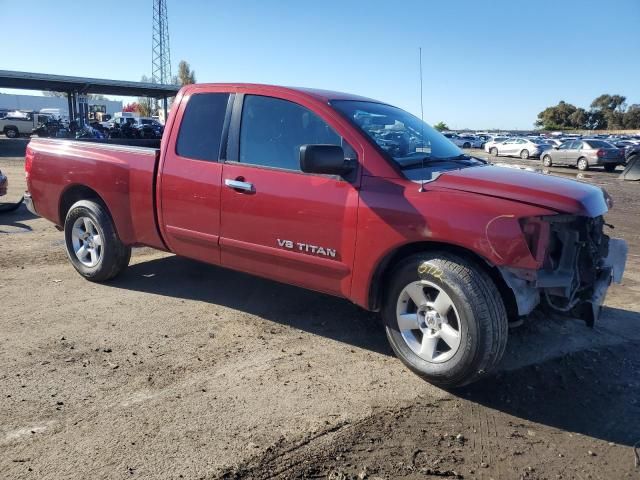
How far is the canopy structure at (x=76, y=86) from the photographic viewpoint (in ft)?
108

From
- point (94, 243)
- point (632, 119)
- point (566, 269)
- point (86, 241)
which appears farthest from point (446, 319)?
point (632, 119)

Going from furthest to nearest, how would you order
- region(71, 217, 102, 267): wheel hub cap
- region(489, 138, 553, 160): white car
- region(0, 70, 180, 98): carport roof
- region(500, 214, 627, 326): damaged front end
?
region(489, 138, 553, 160): white car < region(0, 70, 180, 98): carport roof < region(71, 217, 102, 267): wheel hub cap < region(500, 214, 627, 326): damaged front end

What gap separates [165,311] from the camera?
4.74 m

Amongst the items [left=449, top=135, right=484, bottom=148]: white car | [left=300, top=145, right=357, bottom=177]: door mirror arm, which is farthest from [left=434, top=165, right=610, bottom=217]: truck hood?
[left=449, top=135, right=484, bottom=148]: white car

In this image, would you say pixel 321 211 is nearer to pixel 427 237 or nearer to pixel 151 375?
pixel 427 237

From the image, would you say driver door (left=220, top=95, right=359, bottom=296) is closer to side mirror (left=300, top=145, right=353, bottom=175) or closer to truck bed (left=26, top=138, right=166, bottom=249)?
side mirror (left=300, top=145, right=353, bottom=175)

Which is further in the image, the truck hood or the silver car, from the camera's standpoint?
the silver car

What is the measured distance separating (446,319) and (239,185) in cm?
186

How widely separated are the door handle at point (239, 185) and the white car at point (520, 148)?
3343 centimetres

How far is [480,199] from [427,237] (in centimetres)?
40

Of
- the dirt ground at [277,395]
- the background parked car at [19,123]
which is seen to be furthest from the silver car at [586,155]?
the background parked car at [19,123]

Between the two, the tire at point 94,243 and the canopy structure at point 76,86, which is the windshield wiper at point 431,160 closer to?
the tire at point 94,243

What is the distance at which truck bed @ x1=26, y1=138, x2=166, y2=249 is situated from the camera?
4.83 metres

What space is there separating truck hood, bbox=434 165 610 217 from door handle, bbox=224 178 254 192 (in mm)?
1433
